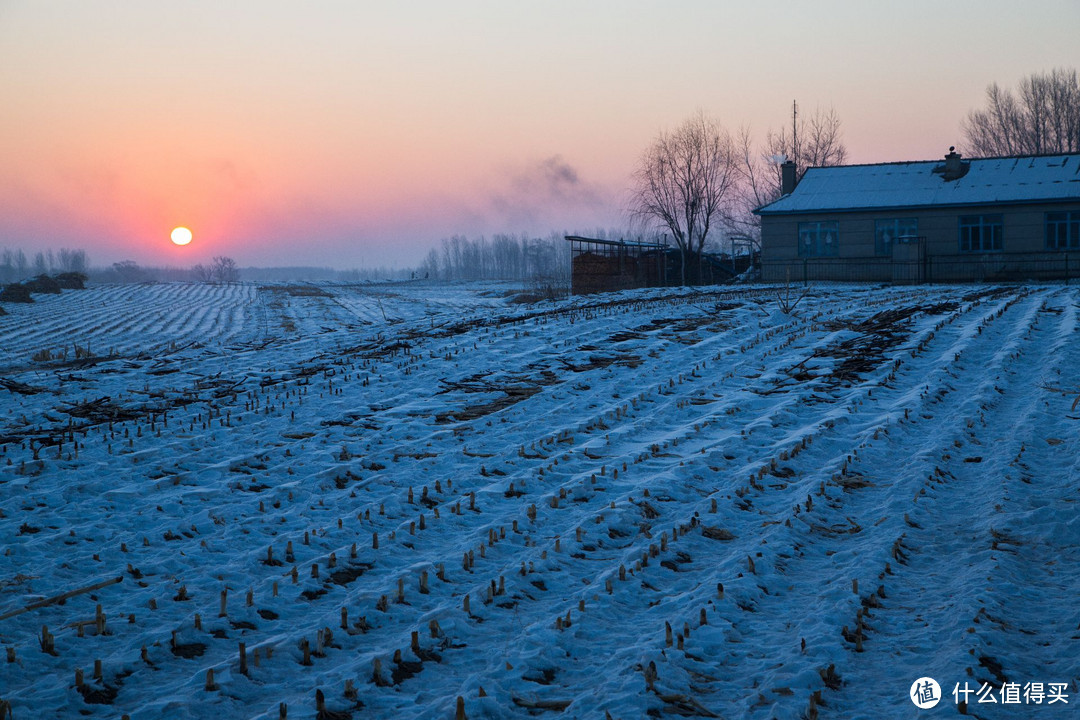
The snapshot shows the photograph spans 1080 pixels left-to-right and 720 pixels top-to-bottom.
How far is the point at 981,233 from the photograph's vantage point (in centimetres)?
3164

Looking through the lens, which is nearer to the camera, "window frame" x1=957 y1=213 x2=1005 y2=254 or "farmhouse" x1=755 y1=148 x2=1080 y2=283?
"farmhouse" x1=755 y1=148 x2=1080 y2=283

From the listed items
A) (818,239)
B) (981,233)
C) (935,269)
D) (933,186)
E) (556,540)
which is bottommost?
(556,540)

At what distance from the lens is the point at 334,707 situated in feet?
12.9

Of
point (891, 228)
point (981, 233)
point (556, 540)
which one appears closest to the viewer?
point (556, 540)

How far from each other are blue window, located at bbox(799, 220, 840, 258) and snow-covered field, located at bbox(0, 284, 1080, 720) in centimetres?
2111

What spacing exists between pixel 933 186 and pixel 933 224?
2.06m

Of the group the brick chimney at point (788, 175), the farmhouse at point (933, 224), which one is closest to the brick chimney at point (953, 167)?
the farmhouse at point (933, 224)

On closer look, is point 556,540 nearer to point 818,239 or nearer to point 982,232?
point 818,239

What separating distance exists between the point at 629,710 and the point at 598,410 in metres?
6.65

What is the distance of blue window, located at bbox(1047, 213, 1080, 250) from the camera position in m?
30.6

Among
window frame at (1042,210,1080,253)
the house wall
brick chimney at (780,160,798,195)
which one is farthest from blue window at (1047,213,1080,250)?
brick chimney at (780,160,798,195)

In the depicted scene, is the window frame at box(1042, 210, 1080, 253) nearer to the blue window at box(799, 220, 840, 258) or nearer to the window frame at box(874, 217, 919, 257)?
the window frame at box(874, 217, 919, 257)

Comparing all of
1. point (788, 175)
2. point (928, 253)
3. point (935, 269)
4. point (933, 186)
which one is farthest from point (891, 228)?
point (788, 175)

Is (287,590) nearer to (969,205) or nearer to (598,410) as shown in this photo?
(598,410)
